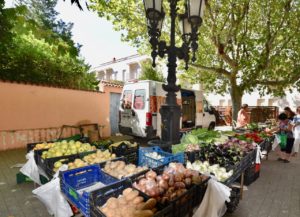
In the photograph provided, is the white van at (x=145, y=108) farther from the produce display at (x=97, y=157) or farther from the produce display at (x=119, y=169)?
the produce display at (x=119, y=169)

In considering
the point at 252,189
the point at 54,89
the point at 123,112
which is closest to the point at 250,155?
the point at 252,189

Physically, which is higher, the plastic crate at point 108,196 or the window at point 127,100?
the window at point 127,100

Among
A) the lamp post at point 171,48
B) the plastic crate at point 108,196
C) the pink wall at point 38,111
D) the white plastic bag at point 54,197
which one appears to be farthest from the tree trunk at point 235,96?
the white plastic bag at point 54,197

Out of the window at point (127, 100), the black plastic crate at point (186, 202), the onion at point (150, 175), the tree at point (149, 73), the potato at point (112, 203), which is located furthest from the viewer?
the tree at point (149, 73)

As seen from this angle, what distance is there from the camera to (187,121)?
34.9ft

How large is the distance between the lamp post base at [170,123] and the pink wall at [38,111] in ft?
20.3

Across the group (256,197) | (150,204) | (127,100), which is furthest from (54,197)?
(127,100)

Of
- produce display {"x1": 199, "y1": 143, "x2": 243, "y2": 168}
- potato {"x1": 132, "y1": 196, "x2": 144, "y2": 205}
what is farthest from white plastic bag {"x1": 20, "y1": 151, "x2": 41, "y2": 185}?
produce display {"x1": 199, "y1": 143, "x2": 243, "y2": 168}

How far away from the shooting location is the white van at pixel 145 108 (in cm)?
827

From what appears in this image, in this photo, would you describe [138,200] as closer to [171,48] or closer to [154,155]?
[154,155]

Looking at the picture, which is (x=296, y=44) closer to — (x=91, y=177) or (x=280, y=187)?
(x=280, y=187)

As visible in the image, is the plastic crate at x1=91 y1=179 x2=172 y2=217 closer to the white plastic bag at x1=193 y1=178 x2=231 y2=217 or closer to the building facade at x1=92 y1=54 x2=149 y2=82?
the white plastic bag at x1=193 y1=178 x2=231 y2=217

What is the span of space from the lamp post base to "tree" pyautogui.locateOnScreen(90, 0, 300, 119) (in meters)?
7.17

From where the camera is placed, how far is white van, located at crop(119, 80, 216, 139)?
27.1 feet
